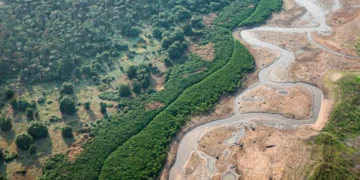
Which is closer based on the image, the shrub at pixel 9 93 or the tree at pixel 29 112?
the tree at pixel 29 112

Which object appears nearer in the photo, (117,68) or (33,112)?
(33,112)

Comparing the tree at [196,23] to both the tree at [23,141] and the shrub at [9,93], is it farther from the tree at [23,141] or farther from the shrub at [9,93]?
the tree at [23,141]

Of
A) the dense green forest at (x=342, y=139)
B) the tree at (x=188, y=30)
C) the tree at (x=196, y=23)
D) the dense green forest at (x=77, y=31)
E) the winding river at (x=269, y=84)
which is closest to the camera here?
the dense green forest at (x=342, y=139)

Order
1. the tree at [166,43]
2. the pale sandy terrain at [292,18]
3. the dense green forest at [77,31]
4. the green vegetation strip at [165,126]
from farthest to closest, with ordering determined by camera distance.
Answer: the pale sandy terrain at [292,18]
the tree at [166,43]
the dense green forest at [77,31]
the green vegetation strip at [165,126]

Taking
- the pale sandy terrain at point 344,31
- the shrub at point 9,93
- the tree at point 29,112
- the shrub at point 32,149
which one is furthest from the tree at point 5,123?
the pale sandy terrain at point 344,31

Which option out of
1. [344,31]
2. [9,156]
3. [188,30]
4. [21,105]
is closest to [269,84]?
[188,30]

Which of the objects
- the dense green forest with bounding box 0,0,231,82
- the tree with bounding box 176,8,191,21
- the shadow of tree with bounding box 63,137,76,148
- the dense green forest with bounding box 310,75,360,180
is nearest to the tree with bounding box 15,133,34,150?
the shadow of tree with bounding box 63,137,76,148

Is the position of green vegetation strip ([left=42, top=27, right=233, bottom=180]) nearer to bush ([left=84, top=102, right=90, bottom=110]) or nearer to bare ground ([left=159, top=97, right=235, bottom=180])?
bush ([left=84, top=102, right=90, bottom=110])

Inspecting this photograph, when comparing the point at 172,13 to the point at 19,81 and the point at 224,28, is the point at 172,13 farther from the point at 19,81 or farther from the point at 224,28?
the point at 19,81

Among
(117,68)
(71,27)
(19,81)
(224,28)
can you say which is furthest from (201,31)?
(19,81)
